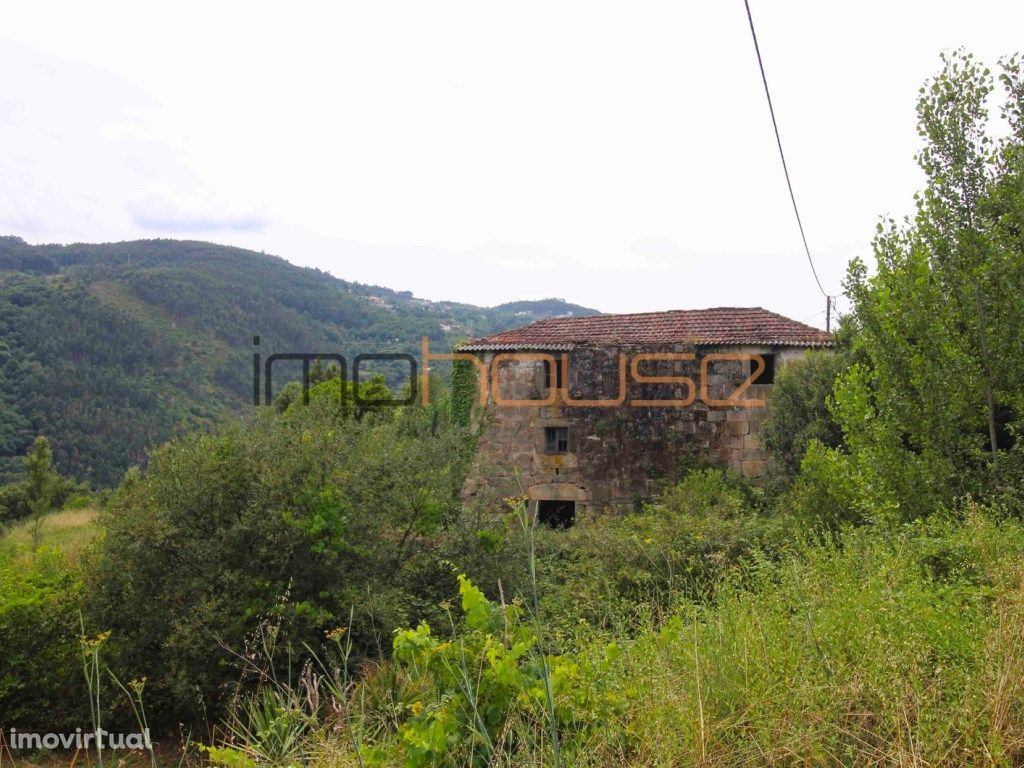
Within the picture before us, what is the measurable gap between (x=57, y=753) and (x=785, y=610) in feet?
A: 20.4

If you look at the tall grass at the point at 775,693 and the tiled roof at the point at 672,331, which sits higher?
the tiled roof at the point at 672,331

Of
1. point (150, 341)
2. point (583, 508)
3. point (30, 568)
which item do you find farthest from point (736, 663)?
point (150, 341)

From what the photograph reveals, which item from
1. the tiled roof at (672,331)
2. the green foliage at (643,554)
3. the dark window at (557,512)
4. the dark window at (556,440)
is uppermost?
the tiled roof at (672,331)

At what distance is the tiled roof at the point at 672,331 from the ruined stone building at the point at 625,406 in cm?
4

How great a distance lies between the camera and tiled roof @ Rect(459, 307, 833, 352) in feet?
48.1

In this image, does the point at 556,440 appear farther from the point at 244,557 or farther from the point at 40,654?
the point at 40,654

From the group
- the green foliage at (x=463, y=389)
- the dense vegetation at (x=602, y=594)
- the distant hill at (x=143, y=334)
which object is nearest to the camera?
the dense vegetation at (x=602, y=594)

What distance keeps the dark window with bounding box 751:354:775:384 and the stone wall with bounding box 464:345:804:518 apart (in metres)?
0.13

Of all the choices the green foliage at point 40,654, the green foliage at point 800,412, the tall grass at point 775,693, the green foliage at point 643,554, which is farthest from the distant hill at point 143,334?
the tall grass at point 775,693

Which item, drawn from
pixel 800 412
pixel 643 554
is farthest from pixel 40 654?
pixel 800 412

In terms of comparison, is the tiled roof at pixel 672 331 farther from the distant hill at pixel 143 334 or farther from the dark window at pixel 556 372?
the distant hill at pixel 143 334

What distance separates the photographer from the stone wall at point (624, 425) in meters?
14.6

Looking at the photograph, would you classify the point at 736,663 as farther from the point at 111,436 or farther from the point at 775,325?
the point at 111,436

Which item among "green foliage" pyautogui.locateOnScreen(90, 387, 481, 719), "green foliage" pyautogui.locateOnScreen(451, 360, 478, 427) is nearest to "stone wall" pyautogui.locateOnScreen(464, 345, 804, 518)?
"green foliage" pyautogui.locateOnScreen(451, 360, 478, 427)
